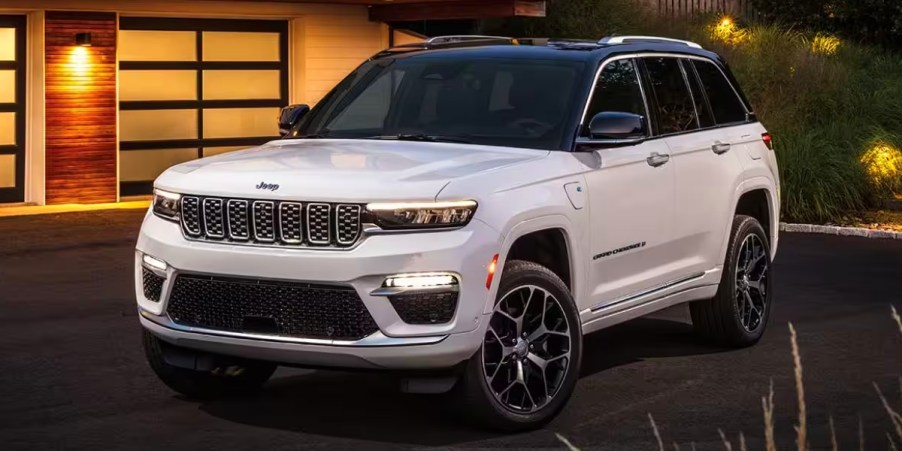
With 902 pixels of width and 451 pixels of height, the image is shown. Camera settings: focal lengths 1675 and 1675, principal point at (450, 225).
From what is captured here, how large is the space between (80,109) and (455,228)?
14.7 meters

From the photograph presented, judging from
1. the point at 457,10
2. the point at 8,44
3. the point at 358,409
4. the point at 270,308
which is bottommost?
the point at 358,409

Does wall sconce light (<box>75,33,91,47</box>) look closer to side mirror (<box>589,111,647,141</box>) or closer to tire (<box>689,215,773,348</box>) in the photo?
tire (<box>689,215,773,348</box>)

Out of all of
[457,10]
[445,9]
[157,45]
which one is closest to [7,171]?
[157,45]

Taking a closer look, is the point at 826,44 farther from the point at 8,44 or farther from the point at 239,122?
the point at 8,44

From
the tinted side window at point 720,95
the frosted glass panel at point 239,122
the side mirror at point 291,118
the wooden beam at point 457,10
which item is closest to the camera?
the side mirror at point 291,118

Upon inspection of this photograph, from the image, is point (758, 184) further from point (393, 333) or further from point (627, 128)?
point (393, 333)

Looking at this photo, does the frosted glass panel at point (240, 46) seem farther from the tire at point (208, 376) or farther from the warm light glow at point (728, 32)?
the tire at point (208, 376)

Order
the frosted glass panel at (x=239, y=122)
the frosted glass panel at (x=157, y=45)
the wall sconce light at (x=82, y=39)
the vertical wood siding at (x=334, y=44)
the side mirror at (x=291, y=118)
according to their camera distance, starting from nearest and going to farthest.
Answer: the side mirror at (x=291, y=118)
the wall sconce light at (x=82, y=39)
the frosted glass panel at (x=157, y=45)
the frosted glass panel at (x=239, y=122)
the vertical wood siding at (x=334, y=44)

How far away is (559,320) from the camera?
8.08m

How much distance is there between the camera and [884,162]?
21.0 meters

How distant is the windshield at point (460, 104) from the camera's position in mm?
8742

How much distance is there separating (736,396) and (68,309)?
17.9ft

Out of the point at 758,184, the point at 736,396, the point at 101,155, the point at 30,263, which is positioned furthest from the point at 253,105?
the point at 736,396

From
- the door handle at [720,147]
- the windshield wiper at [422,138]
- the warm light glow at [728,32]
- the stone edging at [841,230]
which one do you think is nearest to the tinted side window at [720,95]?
the door handle at [720,147]
